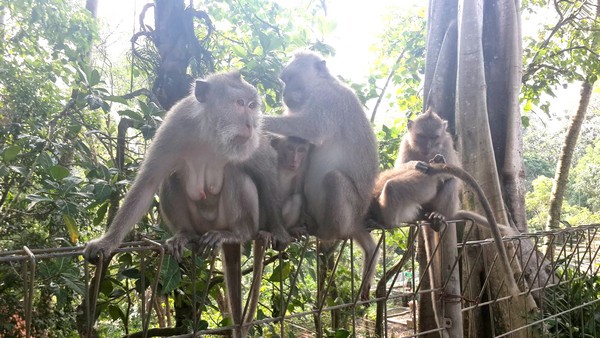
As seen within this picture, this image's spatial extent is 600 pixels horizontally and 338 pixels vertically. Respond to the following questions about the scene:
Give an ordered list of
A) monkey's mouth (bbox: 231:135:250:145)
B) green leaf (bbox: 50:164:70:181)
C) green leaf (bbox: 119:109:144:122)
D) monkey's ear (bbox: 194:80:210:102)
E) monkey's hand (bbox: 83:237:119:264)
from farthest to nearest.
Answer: green leaf (bbox: 119:109:144:122) < monkey's ear (bbox: 194:80:210:102) < monkey's mouth (bbox: 231:135:250:145) < green leaf (bbox: 50:164:70:181) < monkey's hand (bbox: 83:237:119:264)

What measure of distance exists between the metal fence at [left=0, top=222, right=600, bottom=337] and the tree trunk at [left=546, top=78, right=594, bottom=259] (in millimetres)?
3327

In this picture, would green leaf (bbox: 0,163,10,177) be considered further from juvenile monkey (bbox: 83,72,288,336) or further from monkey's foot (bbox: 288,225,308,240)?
monkey's foot (bbox: 288,225,308,240)

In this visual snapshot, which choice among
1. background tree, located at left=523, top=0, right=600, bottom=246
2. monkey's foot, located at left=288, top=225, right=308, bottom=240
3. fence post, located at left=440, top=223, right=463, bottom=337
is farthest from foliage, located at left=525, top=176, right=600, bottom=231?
monkey's foot, located at left=288, top=225, right=308, bottom=240

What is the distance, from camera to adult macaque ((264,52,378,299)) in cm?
355

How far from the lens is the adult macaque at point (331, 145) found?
11.7 feet

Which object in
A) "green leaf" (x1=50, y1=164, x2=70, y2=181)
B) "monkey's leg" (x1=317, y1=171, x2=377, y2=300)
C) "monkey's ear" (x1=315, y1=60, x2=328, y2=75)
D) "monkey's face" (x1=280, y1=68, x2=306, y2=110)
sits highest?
"monkey's ear" (x1=315, y1=60, x2=328, y2=75)

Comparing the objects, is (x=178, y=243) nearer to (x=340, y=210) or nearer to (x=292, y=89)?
(x=340, y=210)

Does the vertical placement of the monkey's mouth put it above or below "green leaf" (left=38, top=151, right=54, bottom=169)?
above

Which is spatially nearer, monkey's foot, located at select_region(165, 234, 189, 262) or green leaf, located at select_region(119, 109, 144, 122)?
monkey's foot, located at select_region(165, 234, 189, 262)

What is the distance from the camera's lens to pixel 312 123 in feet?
13.3

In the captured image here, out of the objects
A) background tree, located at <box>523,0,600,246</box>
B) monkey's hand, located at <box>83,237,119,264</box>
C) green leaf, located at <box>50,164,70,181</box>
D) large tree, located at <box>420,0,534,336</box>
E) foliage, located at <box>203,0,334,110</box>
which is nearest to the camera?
monkey's hand, located at <box>83,237,119,264</box>

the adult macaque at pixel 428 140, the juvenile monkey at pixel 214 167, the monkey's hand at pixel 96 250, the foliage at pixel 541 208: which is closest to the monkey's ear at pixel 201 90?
the juvenile monkey at pixel 214 167

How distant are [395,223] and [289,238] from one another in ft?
3.69

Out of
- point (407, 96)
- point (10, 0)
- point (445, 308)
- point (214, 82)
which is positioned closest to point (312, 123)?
point (214, 82)
